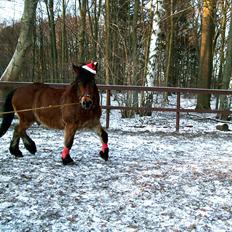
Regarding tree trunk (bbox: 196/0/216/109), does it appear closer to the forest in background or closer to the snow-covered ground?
the forest in background

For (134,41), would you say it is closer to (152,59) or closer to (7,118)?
(152,59)

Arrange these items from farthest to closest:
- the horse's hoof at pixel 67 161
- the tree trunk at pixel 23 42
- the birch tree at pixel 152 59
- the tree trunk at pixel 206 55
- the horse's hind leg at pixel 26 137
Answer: the tree trunk at pixel 206 55, the birch tree at pixel 152 59, the tree trunk at pixel 23 42, the horse's hind leg at pixel 26 137, the horse's hoof at pixel 67 161

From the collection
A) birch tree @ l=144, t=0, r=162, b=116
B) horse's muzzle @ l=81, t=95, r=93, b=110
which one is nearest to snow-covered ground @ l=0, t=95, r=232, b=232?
horse's muzzle @ l=81, t=95, r=93, b=110

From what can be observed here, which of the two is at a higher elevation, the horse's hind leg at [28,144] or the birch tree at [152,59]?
the birch tree at [152,59]

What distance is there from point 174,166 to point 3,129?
310cm

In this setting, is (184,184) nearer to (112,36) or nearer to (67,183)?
(67,183)

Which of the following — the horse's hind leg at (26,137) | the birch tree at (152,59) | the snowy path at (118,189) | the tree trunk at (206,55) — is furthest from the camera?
the tree trunk at (206,55)

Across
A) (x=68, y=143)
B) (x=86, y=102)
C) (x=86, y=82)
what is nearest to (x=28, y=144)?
(x=68, y=143)

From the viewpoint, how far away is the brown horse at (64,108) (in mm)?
5938

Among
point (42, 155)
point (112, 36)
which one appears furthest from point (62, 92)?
point (112, 36)

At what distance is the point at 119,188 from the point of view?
502 centimetres

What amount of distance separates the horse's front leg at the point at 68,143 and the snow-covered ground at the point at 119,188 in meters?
0.19

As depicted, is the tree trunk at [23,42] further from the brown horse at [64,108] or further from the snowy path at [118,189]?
the brown horse at [64,108]

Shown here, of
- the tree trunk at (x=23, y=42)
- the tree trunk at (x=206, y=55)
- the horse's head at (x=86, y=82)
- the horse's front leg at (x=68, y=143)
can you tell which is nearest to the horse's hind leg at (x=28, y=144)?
the horse's front leg at (x=68, y=143)
